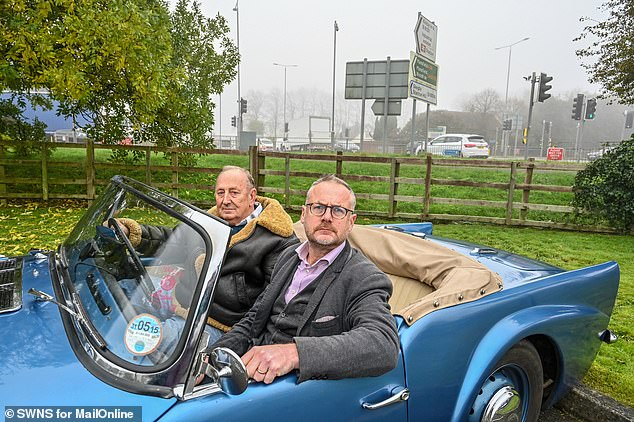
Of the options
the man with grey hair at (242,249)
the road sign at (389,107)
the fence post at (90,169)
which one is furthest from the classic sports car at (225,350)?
the road sign at (389,107)

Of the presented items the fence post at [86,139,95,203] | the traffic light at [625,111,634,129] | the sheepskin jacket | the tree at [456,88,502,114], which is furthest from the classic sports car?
the tree at [456,88,502,114]

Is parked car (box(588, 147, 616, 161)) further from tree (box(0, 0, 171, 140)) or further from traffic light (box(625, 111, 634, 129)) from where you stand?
tree (box(0, 0, 171, 140))

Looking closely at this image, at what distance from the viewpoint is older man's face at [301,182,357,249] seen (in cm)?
Answer: 205

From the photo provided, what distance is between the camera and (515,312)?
2.30 meters

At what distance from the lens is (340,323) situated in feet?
6.26

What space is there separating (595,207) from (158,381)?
9.07 metres

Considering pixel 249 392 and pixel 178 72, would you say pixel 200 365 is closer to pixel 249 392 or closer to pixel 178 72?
pixel 249 392

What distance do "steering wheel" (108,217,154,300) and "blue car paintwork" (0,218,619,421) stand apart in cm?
31

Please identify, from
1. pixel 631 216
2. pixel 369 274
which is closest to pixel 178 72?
pixel 369 274

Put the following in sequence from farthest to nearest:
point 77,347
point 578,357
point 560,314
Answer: point 578,357 → point 560,314 → point 77,347

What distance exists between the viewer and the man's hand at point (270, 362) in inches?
60.7

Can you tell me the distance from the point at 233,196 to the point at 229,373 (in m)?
1.45

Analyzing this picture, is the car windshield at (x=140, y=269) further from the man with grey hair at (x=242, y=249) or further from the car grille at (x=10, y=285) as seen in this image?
the car grille at (x=10, y=285)

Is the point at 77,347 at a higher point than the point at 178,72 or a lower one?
lower
